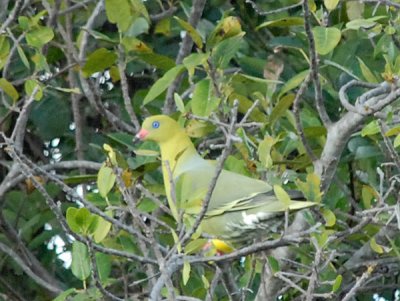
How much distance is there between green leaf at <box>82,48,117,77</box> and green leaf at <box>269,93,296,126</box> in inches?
25.2

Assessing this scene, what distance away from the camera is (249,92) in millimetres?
4094

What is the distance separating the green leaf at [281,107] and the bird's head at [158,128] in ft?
1.12

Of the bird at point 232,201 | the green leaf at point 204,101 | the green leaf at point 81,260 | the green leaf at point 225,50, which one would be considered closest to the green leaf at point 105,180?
the bird at point 232,201

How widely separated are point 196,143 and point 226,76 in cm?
52

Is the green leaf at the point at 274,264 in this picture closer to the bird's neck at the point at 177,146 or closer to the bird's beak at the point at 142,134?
the bird's neck at the point at 177,146

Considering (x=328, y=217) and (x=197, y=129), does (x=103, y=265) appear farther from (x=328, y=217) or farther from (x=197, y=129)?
(x=328, y=217)

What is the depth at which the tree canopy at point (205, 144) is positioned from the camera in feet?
10.00

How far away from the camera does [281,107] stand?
3.68m

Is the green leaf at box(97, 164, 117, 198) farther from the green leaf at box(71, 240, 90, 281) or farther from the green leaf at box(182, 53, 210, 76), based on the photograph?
the green leaf at box(182, 53, 210, 76)

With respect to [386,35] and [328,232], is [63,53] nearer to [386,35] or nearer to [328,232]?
[386,35]

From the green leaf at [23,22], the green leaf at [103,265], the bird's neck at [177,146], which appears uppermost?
the green leaf at [23,22]

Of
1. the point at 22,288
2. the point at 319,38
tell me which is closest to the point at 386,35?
the point at 319,38

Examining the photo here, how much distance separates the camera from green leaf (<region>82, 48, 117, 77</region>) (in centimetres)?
401

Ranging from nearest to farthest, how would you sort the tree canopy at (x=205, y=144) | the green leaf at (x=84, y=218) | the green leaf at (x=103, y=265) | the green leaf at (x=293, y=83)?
1. the green leaf at (x=84, y=218)
2. the tree canopy at (x=205, y=144)
3. the green leaf at (x=103, y=265)
4. the green leaf at (x=293, y=83)
